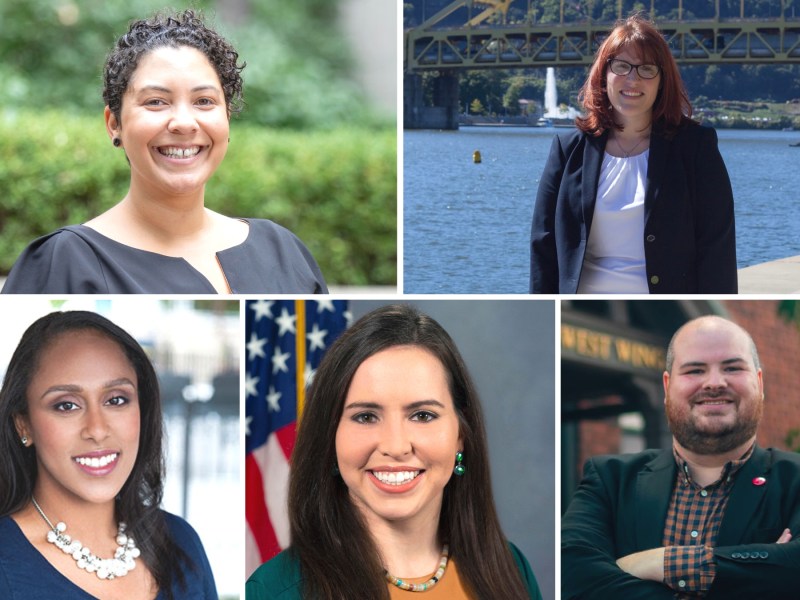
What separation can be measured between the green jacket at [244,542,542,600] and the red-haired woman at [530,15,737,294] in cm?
81

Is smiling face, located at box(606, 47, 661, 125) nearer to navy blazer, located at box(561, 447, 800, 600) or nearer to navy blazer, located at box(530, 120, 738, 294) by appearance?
navy blazer, located at box(530, 120, 738, 294)

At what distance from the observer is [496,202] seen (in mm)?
3541

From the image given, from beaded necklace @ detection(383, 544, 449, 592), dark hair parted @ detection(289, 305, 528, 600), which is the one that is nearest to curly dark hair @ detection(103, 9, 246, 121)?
dark hair parted @ detection(289, 305, 528, 600)

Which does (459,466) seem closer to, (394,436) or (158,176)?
(394,436)

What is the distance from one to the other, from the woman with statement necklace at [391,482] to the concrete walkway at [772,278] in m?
0.86

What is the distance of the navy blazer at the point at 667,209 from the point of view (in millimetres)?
3348

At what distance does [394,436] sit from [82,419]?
32.2 inches

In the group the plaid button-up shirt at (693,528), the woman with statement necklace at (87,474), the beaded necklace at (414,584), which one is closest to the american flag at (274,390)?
the woman with statement necklace at (87,474)

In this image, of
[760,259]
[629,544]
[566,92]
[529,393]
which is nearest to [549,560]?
[629,544]

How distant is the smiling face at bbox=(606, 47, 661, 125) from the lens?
3.33 metres

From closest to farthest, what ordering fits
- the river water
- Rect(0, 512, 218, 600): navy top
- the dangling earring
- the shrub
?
Rect(0, 512, 218, 600): navy top → the dangling earring → the river water → the shrub

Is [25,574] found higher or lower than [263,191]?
lower

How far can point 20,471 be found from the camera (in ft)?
10.6

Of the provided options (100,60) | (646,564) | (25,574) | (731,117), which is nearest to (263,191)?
(100,60)
